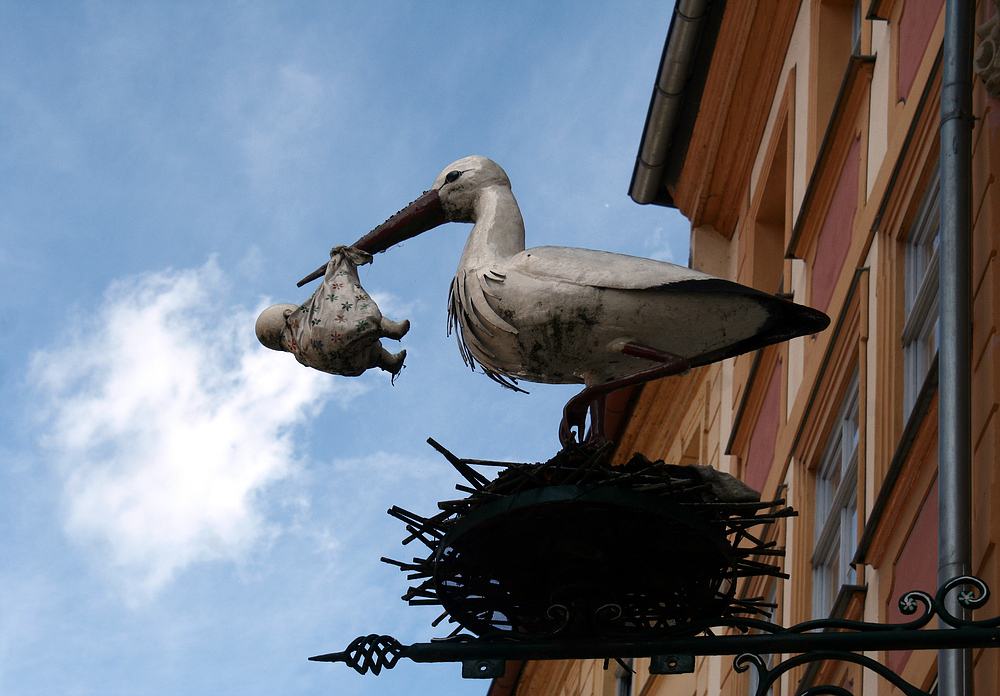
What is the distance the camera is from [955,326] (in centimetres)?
564

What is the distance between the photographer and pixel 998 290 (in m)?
5.67

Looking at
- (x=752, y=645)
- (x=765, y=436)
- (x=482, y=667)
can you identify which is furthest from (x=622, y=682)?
(x=752, y=645)

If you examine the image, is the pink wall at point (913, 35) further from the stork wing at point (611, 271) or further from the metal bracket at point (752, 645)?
the metal bracket at point (752, 645)

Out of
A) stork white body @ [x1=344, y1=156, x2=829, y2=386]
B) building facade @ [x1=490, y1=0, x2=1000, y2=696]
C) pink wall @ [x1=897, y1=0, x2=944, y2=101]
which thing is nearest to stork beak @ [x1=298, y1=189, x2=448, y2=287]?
stork white body @ [x1=344, y1=156, x2=829, y2=386]

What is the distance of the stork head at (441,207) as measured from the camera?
6023 mm

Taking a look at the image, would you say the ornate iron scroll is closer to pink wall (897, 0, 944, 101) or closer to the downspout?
the downspout

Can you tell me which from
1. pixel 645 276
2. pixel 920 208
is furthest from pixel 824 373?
pixel 645 276

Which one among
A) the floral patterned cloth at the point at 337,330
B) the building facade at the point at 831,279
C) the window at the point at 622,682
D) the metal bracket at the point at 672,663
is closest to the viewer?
the metal bracket at the point at 672,663

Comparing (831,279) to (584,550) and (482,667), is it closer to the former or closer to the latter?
(584,550)

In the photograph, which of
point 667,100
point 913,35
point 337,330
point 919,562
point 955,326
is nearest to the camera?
point 337,330

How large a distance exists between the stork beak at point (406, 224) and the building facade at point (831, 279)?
78.4 inches

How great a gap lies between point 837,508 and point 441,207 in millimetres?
3190

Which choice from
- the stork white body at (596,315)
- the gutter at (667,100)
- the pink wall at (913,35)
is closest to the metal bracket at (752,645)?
the stork white body at (596,315)

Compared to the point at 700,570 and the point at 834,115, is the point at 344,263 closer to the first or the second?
the point at 700,570
